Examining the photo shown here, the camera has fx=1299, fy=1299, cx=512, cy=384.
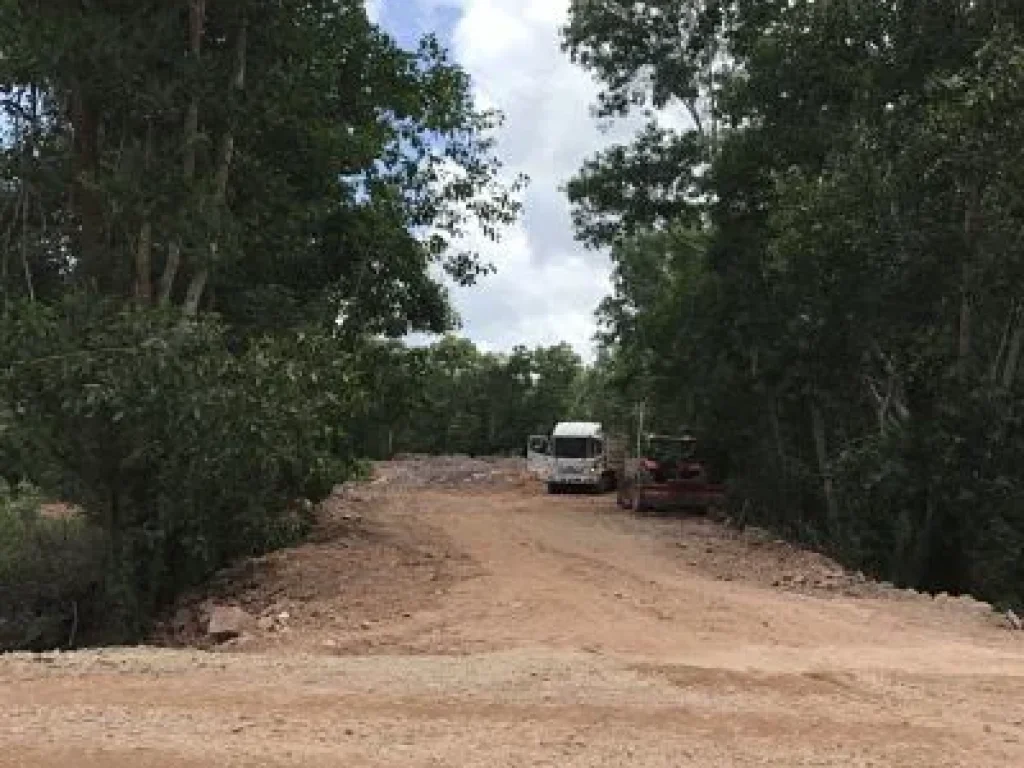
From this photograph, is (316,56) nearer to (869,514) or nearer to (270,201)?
(270,201)

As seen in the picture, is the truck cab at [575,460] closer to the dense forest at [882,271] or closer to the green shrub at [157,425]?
the dense forest at [882,271]

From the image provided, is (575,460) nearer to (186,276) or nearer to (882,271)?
(882,271)

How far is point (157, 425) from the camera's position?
50.4ft

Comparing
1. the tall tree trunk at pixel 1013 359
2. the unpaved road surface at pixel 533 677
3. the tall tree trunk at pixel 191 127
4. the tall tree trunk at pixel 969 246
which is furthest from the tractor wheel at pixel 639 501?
the tall tree trunk at pixel 191 127

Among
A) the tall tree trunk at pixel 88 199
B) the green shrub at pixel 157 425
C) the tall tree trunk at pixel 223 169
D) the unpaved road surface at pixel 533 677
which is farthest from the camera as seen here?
the tall tree trunk at pixel 88 199

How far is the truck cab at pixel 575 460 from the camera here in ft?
140

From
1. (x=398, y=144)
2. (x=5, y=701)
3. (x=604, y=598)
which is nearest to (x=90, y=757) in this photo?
(x=5, y=701)

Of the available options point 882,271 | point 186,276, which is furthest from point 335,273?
point 882,271

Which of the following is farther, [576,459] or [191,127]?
[576,459]

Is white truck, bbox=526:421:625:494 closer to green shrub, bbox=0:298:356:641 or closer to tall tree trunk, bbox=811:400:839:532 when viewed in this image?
tall tree trunk, bbox=811:400:839:532

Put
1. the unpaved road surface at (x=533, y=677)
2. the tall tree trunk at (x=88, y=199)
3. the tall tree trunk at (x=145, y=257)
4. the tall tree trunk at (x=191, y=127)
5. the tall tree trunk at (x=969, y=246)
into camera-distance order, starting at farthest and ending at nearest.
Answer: the tall tree trunk at (x=969, y=246)
the tall tree trunk at (x=88, y=199)
the tall tree trunk at (x=191, y=127)
the tall tree trunk at (x=145, y=257)
the unpaved road surface at (x=533, y=677)

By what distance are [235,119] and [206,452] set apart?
4715 mm

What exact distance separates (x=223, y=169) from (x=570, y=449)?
26.3 m

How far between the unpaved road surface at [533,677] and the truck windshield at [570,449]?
79.5 feet
